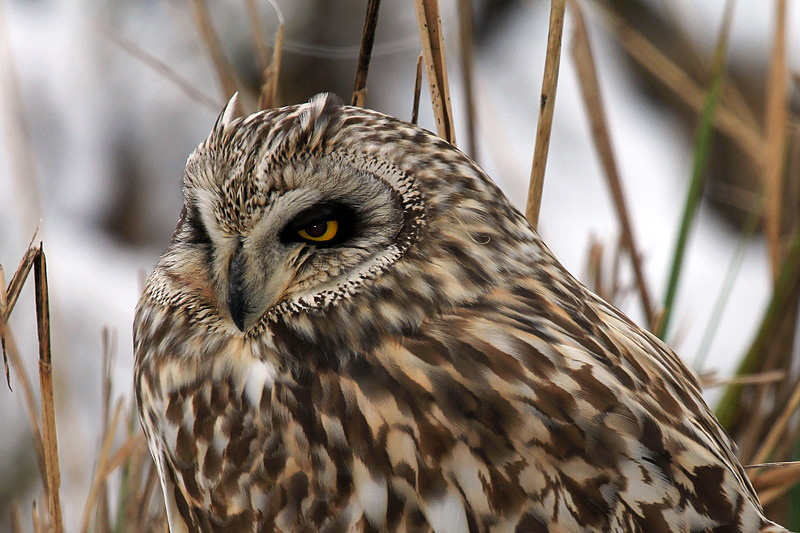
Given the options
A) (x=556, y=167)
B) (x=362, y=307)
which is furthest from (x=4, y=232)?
(x=362, y=307)

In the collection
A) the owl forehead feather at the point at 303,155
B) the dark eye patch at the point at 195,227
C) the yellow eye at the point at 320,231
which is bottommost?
the dark eye patch at the point at 195,227

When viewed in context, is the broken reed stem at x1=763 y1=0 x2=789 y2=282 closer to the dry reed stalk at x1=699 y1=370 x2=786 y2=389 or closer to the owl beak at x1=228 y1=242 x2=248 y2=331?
the dry reed stalk at x1=699 y1=370 x2=786 y2=389

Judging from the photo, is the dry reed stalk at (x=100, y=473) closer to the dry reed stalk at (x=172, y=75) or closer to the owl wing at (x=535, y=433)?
the owl wing at (x=535, y=433)

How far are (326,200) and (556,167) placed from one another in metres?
4.01

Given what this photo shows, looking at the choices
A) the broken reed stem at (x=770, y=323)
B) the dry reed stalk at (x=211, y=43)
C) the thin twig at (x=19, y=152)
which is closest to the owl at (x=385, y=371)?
the dry reed stalk at (x=211, y=43)

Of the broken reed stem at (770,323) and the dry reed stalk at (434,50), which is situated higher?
the dry reed stalk at (434,50)

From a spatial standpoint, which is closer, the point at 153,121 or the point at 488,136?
the point at 488,136

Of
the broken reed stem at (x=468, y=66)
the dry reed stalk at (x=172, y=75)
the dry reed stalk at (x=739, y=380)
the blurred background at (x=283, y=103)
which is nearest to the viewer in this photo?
the broken reed stem at (x=468, y=66)

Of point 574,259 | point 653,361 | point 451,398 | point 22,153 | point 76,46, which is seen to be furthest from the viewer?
point 574,259

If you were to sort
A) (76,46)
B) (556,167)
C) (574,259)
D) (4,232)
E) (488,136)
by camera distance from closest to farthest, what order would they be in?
(488,136) < (4,232) < (76,46) < (574,259) < (556,167)

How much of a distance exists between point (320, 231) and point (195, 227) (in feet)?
0.74

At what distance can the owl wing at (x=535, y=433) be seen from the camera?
120 centimetres

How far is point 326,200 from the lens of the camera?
1258mm

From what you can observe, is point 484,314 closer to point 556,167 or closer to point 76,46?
point 76,46
